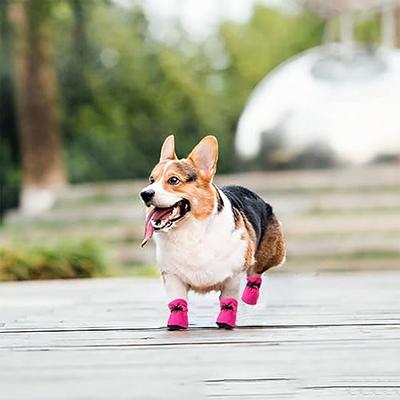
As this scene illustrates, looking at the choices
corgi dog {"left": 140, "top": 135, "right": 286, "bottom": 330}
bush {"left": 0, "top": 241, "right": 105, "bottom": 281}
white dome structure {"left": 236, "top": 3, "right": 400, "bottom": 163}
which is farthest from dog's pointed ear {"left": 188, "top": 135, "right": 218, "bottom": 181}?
white dome structure {"left": 236, "top": 3, "right": 400, "bottom": 163}

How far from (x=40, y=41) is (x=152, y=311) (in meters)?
9.37

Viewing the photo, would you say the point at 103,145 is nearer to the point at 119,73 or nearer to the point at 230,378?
the point at 119,73

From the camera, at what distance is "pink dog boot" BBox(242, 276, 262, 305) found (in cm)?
410

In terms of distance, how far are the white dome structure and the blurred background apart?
0.01m

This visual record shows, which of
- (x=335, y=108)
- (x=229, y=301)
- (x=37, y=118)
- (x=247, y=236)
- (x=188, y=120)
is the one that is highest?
(x=247, y=236)

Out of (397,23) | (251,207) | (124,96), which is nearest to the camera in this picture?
(251,207)

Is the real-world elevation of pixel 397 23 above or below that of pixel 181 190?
below

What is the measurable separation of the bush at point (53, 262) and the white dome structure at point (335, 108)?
1658 millimetres

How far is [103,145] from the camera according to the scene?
55.1 ft

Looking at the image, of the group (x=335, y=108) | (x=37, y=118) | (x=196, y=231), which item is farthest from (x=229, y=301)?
(x=37, y=118)

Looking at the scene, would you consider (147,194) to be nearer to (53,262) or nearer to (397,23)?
(53,262)

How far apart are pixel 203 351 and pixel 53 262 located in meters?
5.76

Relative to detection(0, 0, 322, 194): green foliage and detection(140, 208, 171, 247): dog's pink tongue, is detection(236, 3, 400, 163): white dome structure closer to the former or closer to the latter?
detection(140, 208, 171, 247): dog's pink tongue

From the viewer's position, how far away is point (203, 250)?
3.55 metres
